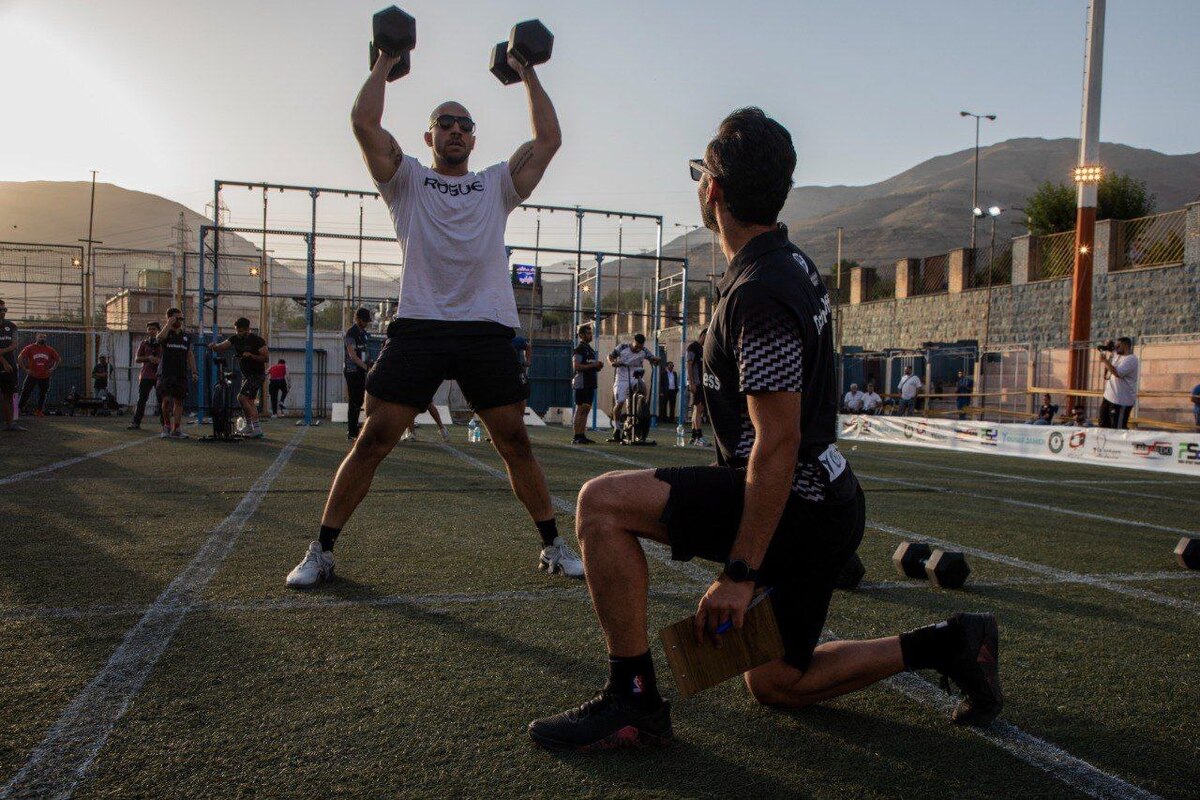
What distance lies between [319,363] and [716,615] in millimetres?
26636

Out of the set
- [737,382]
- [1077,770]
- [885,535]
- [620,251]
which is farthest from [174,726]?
[620,251]

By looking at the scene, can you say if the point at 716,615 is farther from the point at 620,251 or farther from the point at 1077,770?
the point at 620,251

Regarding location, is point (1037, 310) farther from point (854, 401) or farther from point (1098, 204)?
point (1098, 204)

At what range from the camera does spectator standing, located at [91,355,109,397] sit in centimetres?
2364

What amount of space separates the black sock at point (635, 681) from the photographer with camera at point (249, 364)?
1206 cm

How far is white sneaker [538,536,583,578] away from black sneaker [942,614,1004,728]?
2030 millimetres

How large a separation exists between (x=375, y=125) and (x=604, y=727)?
8.96ft

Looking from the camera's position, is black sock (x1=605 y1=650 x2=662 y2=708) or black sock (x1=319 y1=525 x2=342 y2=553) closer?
black sock (x1=605 y1=650 x2=662 y2=708)

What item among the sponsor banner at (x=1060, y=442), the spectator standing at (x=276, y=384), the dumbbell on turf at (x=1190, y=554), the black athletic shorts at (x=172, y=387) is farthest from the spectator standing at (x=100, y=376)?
the dumbbell on turf at (x=1190, y=554)

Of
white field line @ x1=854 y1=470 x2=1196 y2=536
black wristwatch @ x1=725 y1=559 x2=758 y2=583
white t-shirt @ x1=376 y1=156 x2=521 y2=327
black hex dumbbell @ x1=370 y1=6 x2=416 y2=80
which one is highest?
black hex dumbbell @ x1=370 y1=6 x2=416 y2=80

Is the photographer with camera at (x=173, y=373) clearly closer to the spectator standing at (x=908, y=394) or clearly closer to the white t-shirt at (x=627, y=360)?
the white t-shirt at (x=627, y=360)

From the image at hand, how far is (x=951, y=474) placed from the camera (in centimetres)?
1031

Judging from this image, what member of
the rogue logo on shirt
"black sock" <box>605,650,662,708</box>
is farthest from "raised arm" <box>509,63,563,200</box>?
"black sock" <box>605,650,662,708</box>

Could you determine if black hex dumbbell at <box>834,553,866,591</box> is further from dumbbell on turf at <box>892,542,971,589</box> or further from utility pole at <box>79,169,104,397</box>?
utility pole at <box>79,169,104,397</box>
